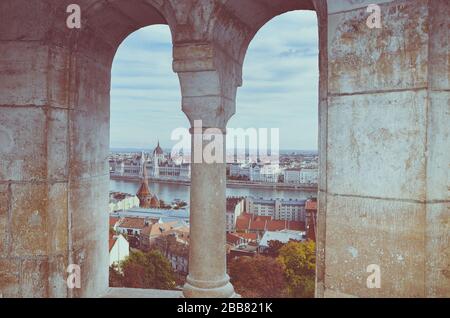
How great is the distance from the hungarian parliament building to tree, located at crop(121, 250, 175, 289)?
4323 centimetres

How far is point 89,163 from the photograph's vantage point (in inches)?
149

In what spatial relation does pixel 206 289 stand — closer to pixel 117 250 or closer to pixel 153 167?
pixel 117 250

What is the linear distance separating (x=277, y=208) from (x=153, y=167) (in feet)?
101

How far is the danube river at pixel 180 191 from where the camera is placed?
50.2 m

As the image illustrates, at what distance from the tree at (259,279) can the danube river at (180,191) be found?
29476 mm

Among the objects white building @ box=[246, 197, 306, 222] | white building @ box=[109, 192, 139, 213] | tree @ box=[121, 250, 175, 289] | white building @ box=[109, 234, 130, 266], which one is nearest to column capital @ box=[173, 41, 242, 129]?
tree @ box=[121, 250, 175, 289]

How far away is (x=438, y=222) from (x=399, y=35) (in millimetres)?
1198

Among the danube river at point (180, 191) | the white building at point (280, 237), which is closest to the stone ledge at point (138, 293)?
the white building at point (280, 237)

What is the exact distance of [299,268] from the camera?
1817 cm

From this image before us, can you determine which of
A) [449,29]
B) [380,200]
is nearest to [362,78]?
[449,29]

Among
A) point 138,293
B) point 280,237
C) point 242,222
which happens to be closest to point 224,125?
point 138,293

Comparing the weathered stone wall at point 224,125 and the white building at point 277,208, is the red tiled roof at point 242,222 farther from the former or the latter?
the weathered stone wall at point 224,125

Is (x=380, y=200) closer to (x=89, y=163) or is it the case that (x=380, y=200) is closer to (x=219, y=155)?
(x=219, y=155)

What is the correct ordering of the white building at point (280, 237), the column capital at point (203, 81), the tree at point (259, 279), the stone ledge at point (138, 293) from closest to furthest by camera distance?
the column capital at point (203, 81) → the stone ledge at point (138, 293) → the tree at point (259, 279) → the white building at point (280, 237)
